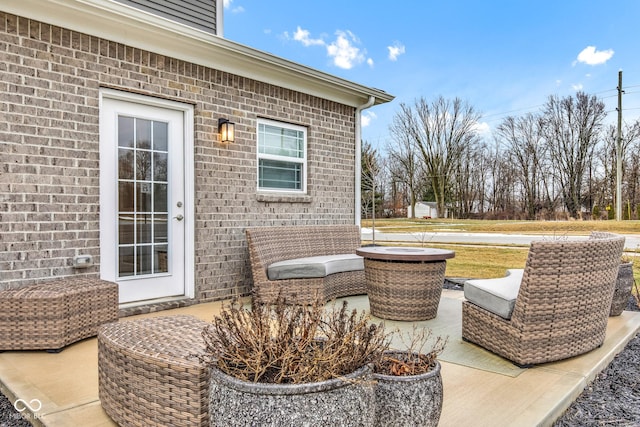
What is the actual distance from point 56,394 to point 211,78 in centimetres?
355

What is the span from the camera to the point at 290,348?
1.49 metres

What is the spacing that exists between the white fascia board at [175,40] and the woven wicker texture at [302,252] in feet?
6.20

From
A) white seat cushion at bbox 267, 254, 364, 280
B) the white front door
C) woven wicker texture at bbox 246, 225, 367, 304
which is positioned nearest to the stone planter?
woven wicker texture at bbox 246, 225, 367, 304

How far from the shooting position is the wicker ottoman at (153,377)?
5.78 feet

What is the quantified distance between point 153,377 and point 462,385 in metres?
1.74

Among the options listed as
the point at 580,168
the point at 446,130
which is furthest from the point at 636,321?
the point at 446,130

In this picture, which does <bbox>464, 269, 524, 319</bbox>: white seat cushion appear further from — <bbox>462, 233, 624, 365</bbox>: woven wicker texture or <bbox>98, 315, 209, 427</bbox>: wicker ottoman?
<bbox>98, 315, 209, 427</bbox>: wicker ottoman

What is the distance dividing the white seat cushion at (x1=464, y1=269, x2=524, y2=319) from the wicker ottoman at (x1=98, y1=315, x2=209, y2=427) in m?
2.01

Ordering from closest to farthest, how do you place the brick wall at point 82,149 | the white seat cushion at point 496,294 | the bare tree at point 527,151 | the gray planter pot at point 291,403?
1. the gray planter pot at point 291,403
2. the white seat cushion at point 496,294
3. the brick wall at point 82,149
4. the bare tree at point 527,151

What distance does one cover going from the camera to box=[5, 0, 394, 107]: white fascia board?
3.67 meters

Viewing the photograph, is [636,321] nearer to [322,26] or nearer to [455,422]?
[455,422]

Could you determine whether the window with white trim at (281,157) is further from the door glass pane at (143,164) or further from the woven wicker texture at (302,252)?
the door glass pane at (143,164)

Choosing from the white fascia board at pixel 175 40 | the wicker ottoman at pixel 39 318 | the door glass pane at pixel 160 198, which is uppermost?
the white fascia board at pixel 175 40

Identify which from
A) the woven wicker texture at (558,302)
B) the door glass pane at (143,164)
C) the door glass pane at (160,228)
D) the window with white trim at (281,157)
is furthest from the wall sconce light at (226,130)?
the woven wicker texture at (558,302)
